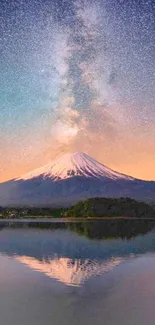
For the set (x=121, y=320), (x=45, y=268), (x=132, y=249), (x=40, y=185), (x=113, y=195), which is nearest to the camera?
(x=121, y=320)

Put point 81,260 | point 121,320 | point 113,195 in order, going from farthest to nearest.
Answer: point 113,195
point 81,260
point 121,320

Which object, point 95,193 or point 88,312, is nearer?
point 88,312

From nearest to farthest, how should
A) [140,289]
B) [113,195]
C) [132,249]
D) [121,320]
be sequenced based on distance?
[121,320]
[140,289]
[132,249]
[113,195]

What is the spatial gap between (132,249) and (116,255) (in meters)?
3.22

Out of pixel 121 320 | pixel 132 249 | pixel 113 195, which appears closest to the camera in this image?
pixel 121 320

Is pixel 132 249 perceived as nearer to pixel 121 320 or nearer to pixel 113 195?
pixel 121 320

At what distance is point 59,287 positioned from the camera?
1466cm

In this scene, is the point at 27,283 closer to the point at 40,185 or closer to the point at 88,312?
the point at 88,312

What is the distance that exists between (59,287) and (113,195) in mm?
137094

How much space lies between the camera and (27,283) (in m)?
15.7

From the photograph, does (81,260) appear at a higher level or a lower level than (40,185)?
lower

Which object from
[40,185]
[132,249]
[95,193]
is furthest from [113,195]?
[132,249]

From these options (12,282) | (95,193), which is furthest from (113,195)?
(12,282)

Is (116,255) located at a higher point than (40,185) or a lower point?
lower
